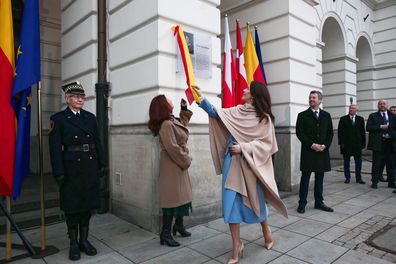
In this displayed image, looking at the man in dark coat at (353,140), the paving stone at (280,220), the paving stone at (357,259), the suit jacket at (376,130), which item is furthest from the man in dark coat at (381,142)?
the paving stone at (357,259)

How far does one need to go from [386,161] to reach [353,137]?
3.23ft

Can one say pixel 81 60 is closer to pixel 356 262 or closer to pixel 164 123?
pixel 164 123

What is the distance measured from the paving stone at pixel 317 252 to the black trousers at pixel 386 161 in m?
4.27

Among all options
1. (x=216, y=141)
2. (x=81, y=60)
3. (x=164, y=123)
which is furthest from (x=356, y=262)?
(x=81, y=60)

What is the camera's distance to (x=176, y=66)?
15.0 ft

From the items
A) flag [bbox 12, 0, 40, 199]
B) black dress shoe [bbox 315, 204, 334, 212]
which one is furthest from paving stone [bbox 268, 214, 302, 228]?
flag [bbox 12, 0, 40, 199]

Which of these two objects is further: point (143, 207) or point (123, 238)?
point (143, 207)

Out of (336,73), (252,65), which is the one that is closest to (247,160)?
(252,65)

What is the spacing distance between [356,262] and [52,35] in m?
8.94

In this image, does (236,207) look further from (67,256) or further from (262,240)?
(67,256)

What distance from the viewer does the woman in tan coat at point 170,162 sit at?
3775 mm

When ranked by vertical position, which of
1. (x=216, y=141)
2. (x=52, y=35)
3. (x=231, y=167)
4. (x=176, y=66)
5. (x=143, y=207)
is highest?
(x=52, y=35)

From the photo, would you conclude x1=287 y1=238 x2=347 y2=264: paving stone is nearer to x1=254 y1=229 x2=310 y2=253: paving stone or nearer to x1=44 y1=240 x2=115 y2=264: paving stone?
x1=254 y1=229 x2=310 y2=253: paving stone

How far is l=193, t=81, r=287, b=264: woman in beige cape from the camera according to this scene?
334 centimetres
